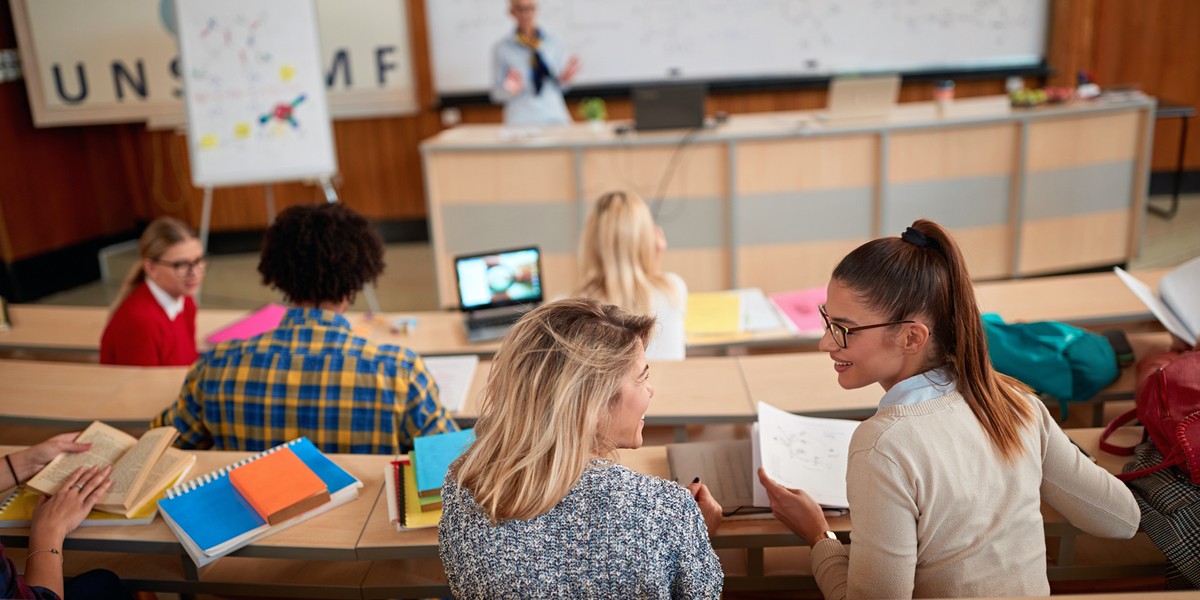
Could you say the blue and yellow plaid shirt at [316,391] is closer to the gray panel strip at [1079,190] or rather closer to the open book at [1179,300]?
the open book at [1179,300]

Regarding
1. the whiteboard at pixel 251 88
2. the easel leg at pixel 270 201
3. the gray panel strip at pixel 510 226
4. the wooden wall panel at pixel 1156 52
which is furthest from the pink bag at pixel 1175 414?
the wooden wall panel at pixel 1156 52

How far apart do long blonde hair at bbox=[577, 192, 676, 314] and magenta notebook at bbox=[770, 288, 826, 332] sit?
0.54m

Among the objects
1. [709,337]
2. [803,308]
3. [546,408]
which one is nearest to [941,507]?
[546,408]

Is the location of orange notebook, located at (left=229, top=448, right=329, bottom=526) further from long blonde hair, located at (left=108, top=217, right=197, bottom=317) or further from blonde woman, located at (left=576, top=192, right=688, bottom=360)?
long blonde hair, located at (left=108, top=217, right=197, bottom=317)

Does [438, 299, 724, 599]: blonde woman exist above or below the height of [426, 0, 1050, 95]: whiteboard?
below

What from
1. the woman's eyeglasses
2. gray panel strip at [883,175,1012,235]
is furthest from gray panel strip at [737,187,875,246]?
the woman's eyeglasses

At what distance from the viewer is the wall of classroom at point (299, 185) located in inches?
235

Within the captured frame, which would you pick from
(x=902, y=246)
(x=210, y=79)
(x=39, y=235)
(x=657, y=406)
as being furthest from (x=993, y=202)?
(x=39, y=235)

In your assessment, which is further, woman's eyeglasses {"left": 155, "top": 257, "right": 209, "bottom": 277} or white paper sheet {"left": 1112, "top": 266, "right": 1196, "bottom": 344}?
woman's eyeglasses {"left": 155, "top": 257, "right": 209, "bottom": 277}

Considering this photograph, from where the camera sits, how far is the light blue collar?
1.47m

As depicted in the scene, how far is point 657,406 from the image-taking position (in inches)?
93.9

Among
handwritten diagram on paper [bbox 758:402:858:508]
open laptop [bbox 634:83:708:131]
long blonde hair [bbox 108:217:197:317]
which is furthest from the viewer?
open laptop [bbox 634:83:708:131]

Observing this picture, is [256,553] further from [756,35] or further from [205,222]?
[756,35]

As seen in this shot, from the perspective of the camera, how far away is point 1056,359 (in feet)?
7.86
